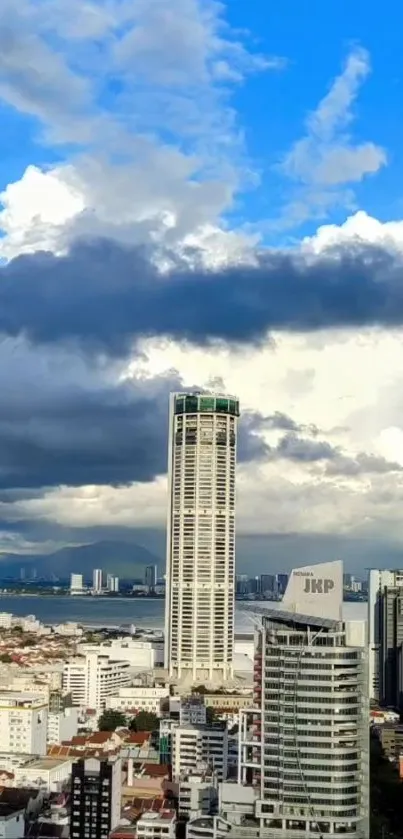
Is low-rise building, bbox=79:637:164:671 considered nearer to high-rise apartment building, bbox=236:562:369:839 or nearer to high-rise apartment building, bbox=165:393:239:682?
high-rise apartment building, bbox=165:393:239:682

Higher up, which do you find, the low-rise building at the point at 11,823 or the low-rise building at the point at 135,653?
the low-rise building at the point at 135,653

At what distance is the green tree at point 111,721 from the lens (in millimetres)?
31016

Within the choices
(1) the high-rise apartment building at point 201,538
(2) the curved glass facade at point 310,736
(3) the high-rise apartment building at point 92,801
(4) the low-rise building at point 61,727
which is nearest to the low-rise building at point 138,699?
(1) the high-rise apartment building at point 201,538

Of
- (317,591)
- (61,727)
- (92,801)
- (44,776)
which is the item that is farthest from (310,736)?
(61,727)

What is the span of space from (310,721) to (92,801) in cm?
374

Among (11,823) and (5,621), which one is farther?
(5,621)

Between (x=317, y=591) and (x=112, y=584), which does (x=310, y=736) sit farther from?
(x=112, y=584)

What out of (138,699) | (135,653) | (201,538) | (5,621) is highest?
(201,538)

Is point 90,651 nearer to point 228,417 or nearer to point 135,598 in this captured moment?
point 228,417

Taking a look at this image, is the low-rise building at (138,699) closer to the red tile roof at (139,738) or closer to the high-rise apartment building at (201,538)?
the high-rise apartment building at (201,538)

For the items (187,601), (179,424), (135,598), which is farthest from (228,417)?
(135,598)

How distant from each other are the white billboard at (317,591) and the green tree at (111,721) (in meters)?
13.8

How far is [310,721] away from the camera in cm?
1734

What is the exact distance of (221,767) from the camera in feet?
78.6
